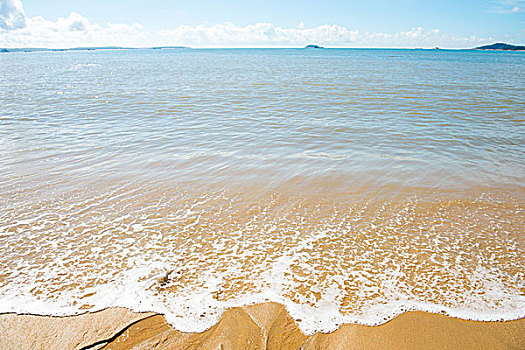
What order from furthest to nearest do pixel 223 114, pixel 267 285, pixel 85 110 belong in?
pixel 85 110 < pixel 223 114 < pixel 267 285

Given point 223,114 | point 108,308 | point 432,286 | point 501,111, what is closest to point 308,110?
point 223,114

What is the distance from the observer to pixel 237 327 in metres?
3.51

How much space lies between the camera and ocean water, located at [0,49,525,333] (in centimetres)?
396

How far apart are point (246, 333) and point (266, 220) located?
2510mm

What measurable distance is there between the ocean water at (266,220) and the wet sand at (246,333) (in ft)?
0.42

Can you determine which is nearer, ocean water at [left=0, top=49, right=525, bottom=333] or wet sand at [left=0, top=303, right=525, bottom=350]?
wet sand at [left=0, top=303, right=525, bottom=350]

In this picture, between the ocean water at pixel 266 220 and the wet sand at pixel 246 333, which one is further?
the ocean water at pixel 266 220

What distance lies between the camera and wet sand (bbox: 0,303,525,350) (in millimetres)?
3303

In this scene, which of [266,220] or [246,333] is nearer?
[246,333]

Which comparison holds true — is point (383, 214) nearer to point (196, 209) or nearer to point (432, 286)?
point (432, 286)

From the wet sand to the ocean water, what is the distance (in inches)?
5.0

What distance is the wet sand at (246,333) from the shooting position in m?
3.30

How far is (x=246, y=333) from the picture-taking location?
3.44 meters

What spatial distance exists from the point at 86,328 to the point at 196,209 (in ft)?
9.58
